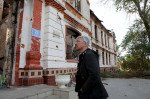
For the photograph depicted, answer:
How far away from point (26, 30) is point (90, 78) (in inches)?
148

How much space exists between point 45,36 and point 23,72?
1792 millimetres

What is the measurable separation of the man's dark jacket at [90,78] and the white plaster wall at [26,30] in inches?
124

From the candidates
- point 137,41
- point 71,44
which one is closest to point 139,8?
point 137,41

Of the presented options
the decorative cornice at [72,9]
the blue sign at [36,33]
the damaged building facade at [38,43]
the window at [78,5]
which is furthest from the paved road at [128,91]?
the window at [78,5]

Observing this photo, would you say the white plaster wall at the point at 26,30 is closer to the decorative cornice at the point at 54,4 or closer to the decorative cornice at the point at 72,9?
the decorative cornice at the point at 54,4

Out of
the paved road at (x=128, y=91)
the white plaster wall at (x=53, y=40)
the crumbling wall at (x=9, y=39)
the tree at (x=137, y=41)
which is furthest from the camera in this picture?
the tree at (x=137, y=41)

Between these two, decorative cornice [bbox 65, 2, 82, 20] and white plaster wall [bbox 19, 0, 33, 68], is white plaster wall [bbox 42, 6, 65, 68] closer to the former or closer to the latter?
white plaster wall [bbox 19, 0, 33, 68]

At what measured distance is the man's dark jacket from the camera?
5.00 ft

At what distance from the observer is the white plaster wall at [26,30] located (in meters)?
4.19

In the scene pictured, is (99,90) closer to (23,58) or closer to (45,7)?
(23,58)

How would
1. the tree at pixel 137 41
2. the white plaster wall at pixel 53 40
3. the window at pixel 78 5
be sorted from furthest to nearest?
the tree at pixel 137 41 → the window at pixel 78 5 → the white plaster wall at pixel 53 40

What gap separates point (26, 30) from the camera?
4.42 metres

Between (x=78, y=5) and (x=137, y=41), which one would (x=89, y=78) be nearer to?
(x=78, y=5)

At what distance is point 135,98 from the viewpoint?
4.08 meters
